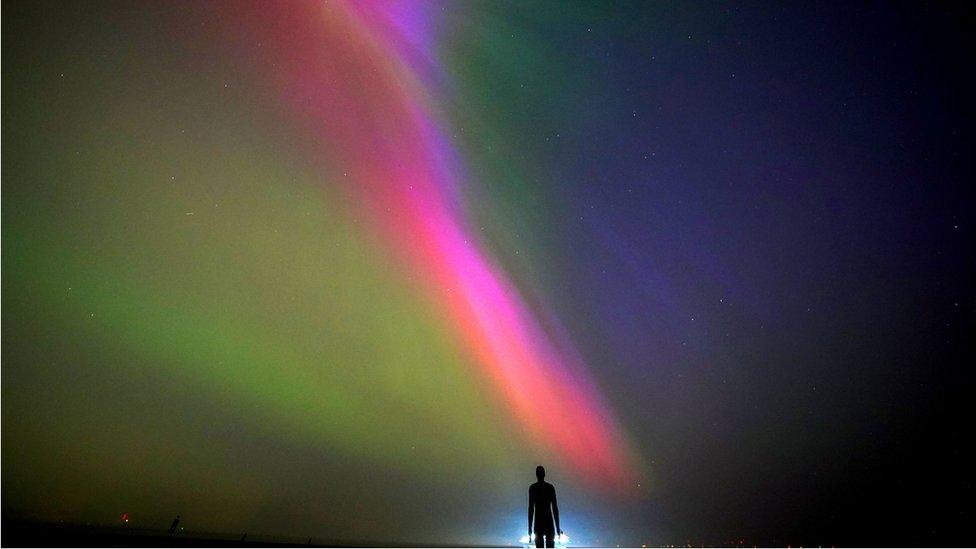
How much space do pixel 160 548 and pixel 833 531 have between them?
7275cm

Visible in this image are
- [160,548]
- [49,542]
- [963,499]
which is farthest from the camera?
[963,499]

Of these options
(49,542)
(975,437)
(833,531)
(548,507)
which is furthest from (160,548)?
(975,437)

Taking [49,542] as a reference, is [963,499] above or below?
above

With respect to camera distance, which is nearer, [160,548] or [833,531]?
[160,548]

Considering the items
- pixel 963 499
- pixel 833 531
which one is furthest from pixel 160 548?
pixel 963 499

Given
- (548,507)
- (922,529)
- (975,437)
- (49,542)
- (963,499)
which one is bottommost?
(49,542)

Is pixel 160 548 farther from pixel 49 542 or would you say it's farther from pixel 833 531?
pixel 833 531

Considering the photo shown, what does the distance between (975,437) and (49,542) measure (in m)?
84.4

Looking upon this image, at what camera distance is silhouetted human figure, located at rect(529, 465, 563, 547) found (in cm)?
781

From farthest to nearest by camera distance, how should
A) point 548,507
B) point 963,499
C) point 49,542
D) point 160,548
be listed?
point 963,499, point 160,548, point 49,542, point 548,507

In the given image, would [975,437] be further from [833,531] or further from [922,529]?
[922,529]

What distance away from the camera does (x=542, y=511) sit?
7.86 meters

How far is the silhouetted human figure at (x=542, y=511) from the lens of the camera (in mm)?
7809

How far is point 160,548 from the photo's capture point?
36.2 feet
